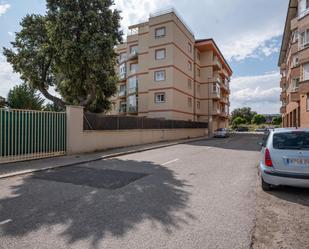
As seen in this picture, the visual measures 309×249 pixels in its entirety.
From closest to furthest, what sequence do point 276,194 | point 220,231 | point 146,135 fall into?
point 220,231 → point 276,194 → point 146,135

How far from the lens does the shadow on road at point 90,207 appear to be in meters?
3.56

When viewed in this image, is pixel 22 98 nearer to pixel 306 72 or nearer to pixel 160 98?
pixel 160 98

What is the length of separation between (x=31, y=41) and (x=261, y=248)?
20877mm

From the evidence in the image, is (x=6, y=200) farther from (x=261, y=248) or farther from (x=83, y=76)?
(x=83, y=76)

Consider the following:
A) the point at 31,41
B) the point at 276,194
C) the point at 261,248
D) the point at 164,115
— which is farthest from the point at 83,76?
the point at 261,248

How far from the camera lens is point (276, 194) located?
17.6 feet

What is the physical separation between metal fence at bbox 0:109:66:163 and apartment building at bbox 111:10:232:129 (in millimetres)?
17997

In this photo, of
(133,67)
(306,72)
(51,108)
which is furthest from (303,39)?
(51,108)

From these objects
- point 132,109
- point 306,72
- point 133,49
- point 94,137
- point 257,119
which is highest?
point 133,49

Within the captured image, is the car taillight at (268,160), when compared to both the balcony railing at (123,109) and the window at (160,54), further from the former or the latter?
the balcony railing at (123,109)

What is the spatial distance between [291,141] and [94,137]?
10445 millimetres

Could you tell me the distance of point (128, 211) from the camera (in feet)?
14.0

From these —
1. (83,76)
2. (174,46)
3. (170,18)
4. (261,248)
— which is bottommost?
(261,248)

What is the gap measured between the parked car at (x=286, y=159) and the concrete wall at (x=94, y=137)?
9.22 metres
